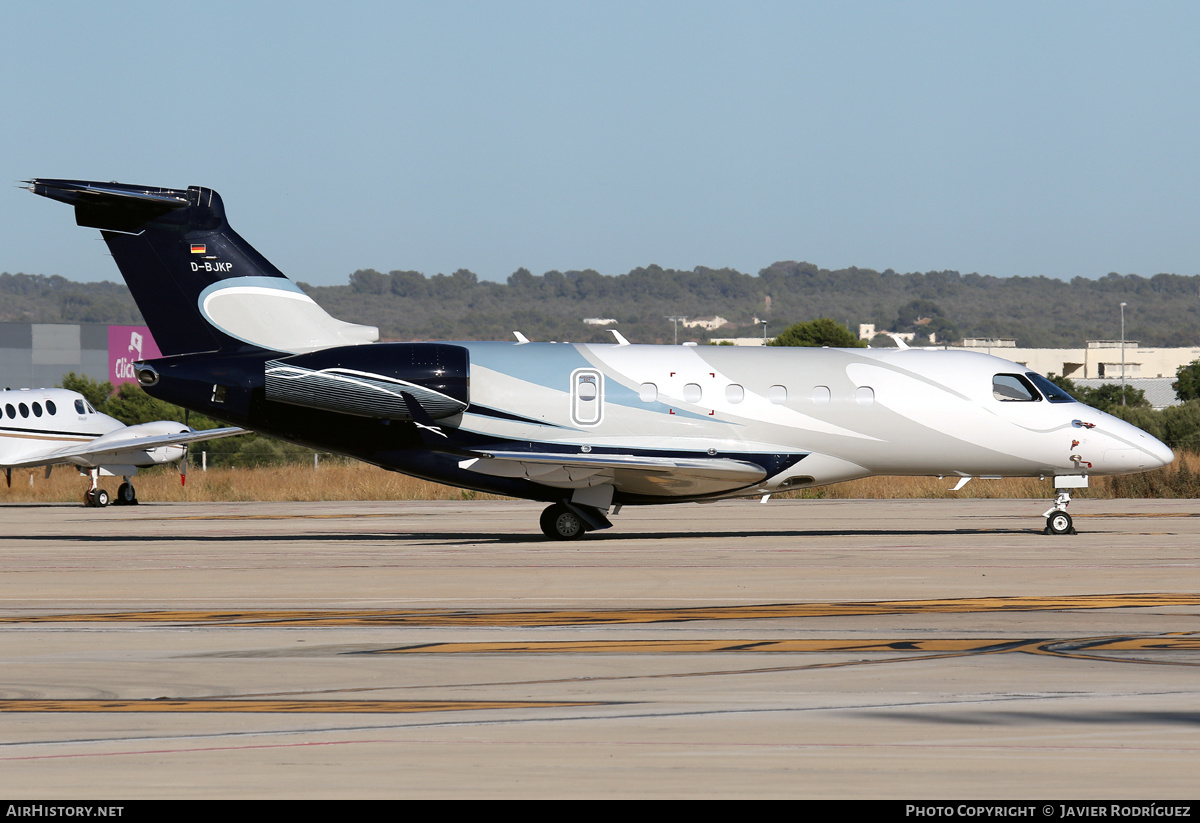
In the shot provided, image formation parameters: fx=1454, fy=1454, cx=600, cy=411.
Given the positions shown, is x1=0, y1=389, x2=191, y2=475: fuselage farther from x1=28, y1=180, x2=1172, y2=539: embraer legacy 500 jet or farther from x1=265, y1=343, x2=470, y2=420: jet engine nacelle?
x1=265, y1=343, x2=470, y2=420: jet engine nacelle

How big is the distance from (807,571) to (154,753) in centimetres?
1219

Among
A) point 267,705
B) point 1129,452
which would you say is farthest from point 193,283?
point 267,705

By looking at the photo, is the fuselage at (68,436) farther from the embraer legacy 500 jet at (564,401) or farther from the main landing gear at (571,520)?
the main landing gear at (571,520)

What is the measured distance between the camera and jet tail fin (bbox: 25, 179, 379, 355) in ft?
82.2

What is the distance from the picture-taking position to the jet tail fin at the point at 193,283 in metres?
25.1

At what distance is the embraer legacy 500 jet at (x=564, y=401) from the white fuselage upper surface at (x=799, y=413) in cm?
3

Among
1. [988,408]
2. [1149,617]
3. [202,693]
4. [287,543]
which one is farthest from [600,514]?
[202,693]

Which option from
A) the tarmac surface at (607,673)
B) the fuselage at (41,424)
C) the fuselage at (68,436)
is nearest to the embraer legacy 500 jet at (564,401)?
the tarmac surface at (607,673)

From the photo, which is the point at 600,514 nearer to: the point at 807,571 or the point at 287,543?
the point at 287,543

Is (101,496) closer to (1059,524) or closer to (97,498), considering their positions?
(97,498)

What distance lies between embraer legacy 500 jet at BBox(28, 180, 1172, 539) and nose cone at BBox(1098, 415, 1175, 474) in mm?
26

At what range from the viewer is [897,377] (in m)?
25.3

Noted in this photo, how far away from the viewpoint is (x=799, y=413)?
2491 centimetres

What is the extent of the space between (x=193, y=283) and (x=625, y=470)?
8165mm
